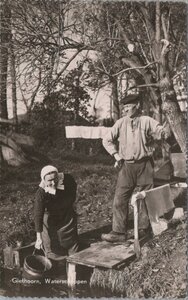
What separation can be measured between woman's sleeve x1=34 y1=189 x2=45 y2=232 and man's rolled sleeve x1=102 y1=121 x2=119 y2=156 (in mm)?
739

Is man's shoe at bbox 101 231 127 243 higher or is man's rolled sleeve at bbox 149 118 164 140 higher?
man's rolled sleeve at bbox 149 118 164 140

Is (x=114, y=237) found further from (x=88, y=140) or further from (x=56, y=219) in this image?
(x=88, y=140)

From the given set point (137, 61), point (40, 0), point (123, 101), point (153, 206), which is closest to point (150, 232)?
point (153, 206)

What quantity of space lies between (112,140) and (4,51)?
134cm

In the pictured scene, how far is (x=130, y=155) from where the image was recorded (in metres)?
4.46

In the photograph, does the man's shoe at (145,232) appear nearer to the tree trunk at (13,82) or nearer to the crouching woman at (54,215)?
the crouching woman at (54,215)

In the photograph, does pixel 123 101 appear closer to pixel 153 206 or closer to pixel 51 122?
pixel 51 122

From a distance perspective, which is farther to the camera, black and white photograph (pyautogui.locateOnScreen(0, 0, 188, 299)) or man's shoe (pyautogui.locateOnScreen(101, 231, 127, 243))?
man's shoe (pyautogui.locateOnScreen(101, 231, 127, 243))

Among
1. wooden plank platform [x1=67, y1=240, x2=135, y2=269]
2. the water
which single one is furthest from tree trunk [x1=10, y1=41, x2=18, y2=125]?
the water

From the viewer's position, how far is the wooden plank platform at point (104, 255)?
168 inches

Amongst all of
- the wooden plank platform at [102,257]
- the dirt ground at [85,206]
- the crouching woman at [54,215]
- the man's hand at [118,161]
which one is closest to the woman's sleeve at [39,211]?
the crouching woman at [54,215]

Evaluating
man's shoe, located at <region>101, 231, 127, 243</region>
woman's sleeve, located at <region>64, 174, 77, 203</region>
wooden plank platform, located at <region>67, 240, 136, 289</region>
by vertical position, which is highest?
woman's sleeve, located at <region>64, 174, 77, 203</region>

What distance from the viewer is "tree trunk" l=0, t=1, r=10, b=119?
4562mm

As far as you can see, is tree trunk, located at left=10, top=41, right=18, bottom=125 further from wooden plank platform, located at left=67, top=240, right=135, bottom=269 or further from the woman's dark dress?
wooden plank platform, located at left=67, top=240, right=135, bottom=269
